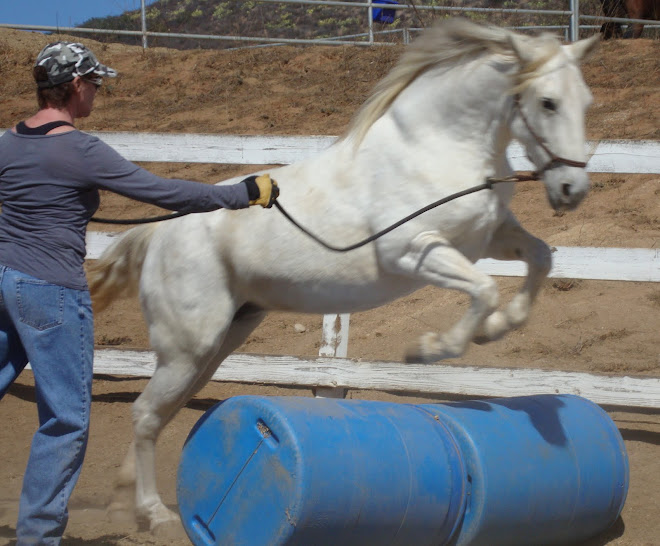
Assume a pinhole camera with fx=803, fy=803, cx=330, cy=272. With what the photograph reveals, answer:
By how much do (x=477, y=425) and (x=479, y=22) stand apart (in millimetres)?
1831

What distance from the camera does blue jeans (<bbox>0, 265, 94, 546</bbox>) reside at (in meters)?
2.74

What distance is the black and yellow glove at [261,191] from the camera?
9.75ft

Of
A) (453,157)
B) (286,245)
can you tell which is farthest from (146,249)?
(453,157)

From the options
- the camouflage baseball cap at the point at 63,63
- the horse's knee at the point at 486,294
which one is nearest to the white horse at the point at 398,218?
the horse's knee at the point at 486,294

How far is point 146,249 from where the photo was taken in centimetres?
417

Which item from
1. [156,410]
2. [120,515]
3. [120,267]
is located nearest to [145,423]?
[156,410]

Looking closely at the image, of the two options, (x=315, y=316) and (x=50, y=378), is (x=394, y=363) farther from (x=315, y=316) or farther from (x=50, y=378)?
(x=50, y=378)

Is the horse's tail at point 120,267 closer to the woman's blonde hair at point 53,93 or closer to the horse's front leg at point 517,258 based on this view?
the woman's blonde hair at point 53,93

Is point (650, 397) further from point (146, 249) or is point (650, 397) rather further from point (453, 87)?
point (146, 249)

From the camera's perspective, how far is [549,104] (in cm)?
316

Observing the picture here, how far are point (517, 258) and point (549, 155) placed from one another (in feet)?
2.07

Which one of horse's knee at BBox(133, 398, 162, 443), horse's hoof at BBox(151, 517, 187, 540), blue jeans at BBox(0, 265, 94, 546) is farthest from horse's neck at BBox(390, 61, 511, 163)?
horse's hoof at BBox(151, 517, 187, 540)

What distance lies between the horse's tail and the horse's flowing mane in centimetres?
125

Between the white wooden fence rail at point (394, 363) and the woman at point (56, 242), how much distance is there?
2.34m
